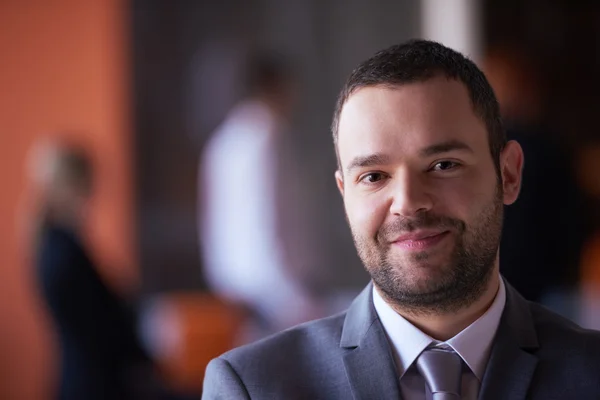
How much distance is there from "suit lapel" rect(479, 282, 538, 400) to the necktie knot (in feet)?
0.11

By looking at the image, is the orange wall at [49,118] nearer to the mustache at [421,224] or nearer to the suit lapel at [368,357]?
the suit lapel at [368,357]

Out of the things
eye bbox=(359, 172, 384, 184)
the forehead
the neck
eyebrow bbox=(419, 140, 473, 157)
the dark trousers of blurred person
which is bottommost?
the dark trousers of blurred person

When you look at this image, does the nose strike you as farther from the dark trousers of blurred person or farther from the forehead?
the dark trousers of blurred person

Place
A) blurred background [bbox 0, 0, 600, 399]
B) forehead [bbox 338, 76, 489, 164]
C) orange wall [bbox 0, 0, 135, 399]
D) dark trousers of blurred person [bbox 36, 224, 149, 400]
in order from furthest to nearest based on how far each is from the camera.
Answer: orange wall [bbox 0, 0, 135, 399]
blurred background [bbox 0, 0, 600, 399]
dark trousers of blurred person [bbox 36, 224, 149, 400]
forehead [bbox 338, 76, 489, 164]

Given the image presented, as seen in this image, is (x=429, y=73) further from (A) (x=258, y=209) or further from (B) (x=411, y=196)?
(A) (x=258, y=209)

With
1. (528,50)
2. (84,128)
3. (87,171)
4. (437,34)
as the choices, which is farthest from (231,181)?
(528,50)

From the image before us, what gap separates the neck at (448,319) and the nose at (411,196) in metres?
0.15

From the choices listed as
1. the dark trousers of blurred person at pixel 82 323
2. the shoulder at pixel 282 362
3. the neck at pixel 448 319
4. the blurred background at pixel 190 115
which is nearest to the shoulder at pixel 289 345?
the shoulder at pixel 282 362

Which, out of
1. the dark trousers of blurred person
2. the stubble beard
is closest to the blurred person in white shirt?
the dark trousers of blurred person

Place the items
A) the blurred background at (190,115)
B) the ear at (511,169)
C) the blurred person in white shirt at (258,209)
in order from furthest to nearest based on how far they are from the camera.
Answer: the blurred background at (190,115), the blurred person in white shirt at (258,209), the ear at (511,169)

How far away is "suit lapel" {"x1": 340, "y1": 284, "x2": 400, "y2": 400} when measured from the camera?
3.92 feet

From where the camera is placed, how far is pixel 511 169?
1.26 metres

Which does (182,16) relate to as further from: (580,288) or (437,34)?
(580,288)

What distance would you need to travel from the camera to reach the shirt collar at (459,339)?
3.96 feet
